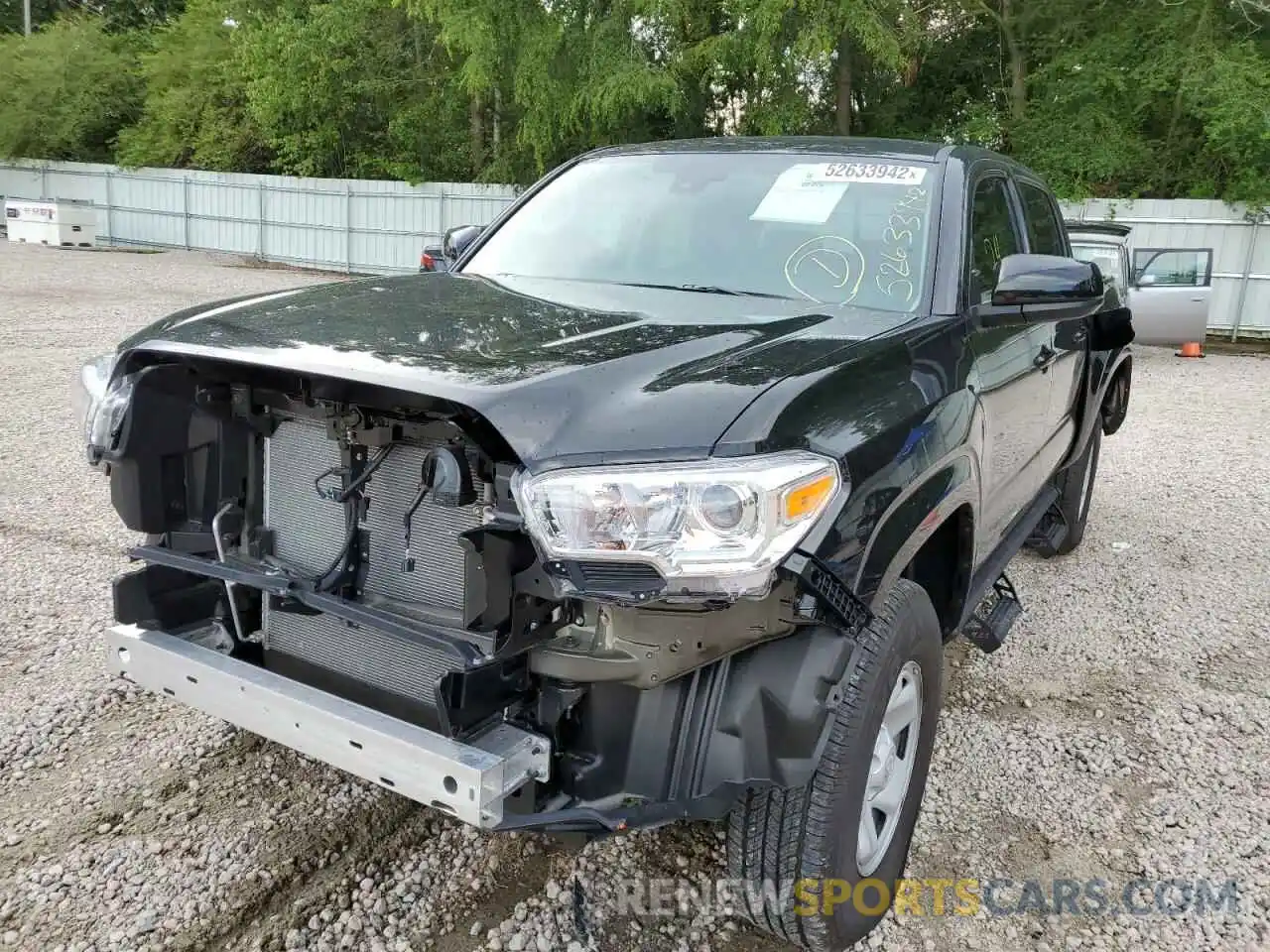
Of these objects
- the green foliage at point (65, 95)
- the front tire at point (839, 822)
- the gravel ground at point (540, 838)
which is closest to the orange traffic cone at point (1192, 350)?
the gravel ground at point (540, 838)

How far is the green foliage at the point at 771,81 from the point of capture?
57.5ft

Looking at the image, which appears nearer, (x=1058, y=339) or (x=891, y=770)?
(x=891, y=770)

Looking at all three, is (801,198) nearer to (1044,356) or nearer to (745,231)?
(745,231)

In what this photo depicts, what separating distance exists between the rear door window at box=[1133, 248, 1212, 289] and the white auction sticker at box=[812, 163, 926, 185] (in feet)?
36.2

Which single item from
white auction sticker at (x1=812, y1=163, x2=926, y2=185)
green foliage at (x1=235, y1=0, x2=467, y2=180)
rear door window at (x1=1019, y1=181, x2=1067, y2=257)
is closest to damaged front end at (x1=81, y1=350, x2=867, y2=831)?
white auction sticker at (x1=812, y1=163, x2=926, y2=185)

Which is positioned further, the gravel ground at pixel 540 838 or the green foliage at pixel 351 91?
the green foliage at pixel 351 91

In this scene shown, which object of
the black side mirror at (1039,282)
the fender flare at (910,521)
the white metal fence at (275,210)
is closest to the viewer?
the fender flare at (910,521)

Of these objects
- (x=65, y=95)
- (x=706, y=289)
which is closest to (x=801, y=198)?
(x=706, y=289)

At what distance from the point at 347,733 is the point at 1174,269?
44.5 ft

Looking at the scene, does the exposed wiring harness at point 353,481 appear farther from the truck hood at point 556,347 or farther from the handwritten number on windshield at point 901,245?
the handwritten number on windshield at point 901,245

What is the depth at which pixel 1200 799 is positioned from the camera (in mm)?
3158

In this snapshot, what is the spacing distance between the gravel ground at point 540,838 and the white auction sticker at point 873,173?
1840 millimetres

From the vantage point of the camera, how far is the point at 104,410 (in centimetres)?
242

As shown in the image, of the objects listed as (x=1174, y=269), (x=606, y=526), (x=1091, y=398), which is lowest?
(x=1091, y=398)
